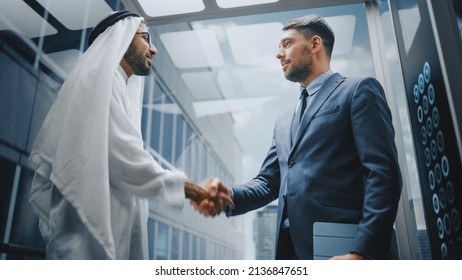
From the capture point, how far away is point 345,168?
134 cm

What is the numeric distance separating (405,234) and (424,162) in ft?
1.63

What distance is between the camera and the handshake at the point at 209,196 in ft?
4.62

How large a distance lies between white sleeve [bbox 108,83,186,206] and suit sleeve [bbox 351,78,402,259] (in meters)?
0.64

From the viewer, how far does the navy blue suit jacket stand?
1178 mm

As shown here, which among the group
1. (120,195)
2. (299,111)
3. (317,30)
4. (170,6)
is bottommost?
(120,195)

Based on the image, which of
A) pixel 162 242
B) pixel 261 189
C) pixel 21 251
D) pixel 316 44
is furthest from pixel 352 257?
pixel 162 242

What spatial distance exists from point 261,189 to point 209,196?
306 mm

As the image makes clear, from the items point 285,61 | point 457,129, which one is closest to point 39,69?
point 285,61

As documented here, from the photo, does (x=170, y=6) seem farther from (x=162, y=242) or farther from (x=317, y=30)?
(x=162, y=242)

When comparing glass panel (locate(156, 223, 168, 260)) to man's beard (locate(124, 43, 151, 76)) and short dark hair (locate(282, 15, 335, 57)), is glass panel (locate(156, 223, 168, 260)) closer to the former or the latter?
man's beard (locate(124, 43, 151, 76))

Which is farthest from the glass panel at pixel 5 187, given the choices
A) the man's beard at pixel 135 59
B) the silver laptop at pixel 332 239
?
the silver laptop at pixel 332 239

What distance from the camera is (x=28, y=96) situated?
4.76 feet

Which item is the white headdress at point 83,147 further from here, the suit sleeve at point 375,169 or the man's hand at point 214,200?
the suit sleeve at point 375,169

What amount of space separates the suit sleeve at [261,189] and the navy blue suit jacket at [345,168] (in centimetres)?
23
